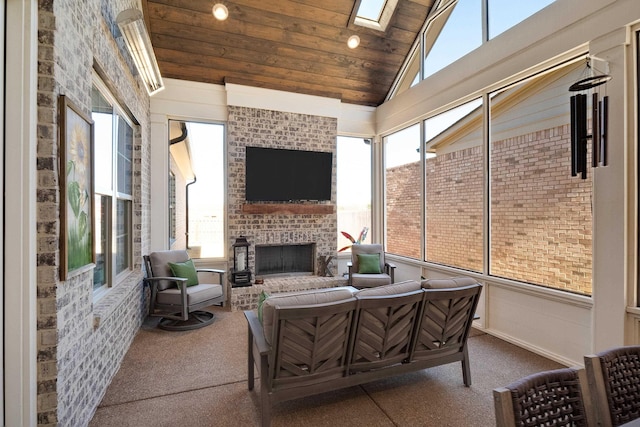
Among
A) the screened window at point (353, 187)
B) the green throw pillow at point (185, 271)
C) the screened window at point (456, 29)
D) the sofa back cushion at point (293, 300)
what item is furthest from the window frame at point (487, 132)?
the green throw pillow at point (185, 271)

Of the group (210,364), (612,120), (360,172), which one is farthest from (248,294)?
(612,120)

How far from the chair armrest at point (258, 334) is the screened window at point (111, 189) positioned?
1.41m

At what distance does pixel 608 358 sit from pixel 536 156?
291 centimetres

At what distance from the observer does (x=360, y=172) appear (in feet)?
22.0

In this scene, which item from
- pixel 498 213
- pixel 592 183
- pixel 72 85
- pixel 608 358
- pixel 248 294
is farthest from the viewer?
pixel 248 294

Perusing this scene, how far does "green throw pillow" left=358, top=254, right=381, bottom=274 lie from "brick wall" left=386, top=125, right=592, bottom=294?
0.89 m

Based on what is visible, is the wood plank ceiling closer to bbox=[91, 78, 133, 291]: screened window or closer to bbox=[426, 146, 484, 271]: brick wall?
bbox=[91, 78, 133, 291]: screened window

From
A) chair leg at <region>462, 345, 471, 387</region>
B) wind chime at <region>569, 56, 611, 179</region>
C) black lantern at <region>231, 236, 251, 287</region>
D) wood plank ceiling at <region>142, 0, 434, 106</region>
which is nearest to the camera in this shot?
wind chime at <region>569, 56, 611, 179</region>

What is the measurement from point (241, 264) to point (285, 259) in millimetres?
966

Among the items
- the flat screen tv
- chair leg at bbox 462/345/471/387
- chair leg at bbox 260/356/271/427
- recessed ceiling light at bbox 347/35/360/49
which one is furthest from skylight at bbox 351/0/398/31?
chair leg at bbox 260/356/271/427

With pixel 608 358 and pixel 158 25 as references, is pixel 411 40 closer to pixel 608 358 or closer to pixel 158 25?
pixel 158 25

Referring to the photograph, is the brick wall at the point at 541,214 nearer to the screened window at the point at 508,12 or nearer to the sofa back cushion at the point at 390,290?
the screened window at the point at 508,12

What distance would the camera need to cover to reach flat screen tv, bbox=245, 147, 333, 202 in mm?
5578

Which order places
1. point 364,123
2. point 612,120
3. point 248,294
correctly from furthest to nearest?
point 364,123 → point 248,294 → point 612,120
